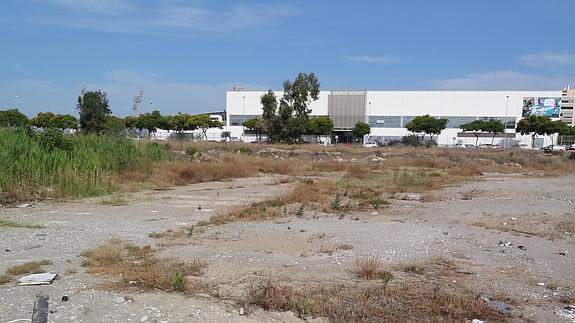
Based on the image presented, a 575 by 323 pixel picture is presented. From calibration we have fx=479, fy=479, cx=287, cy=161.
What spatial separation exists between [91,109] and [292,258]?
7048cm

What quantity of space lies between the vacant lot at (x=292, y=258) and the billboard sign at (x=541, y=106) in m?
103

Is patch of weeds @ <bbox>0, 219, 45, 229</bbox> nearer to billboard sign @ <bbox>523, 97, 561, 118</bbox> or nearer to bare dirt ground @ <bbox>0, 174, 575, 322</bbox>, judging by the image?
bare dirt ground @ <bbox>0, 174, 575, 322</bbox>

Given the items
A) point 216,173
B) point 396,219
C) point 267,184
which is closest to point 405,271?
point 396,219

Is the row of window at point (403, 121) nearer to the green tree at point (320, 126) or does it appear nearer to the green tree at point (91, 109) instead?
the green tree at point (320, 126)

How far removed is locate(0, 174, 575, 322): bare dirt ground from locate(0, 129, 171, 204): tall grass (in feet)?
4.08

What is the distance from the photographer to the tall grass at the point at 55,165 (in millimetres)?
15344

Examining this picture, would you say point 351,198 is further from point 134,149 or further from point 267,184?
point 134,149

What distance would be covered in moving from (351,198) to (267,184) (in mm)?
6978

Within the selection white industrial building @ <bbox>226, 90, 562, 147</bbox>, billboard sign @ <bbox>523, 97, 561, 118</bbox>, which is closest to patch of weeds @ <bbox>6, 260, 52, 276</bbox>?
white industrial building @ <bbox>226, 90, 562, 147</bbox>

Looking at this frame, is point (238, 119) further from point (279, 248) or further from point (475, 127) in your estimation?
point (279, 248)

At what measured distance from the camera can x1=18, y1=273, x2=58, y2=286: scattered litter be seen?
21.4 feet

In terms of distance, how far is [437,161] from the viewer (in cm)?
4025

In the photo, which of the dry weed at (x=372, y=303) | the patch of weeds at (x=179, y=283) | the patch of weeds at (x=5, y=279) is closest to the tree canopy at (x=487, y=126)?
the dry weed at (x=372, y=303)

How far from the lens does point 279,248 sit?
30.5ft
